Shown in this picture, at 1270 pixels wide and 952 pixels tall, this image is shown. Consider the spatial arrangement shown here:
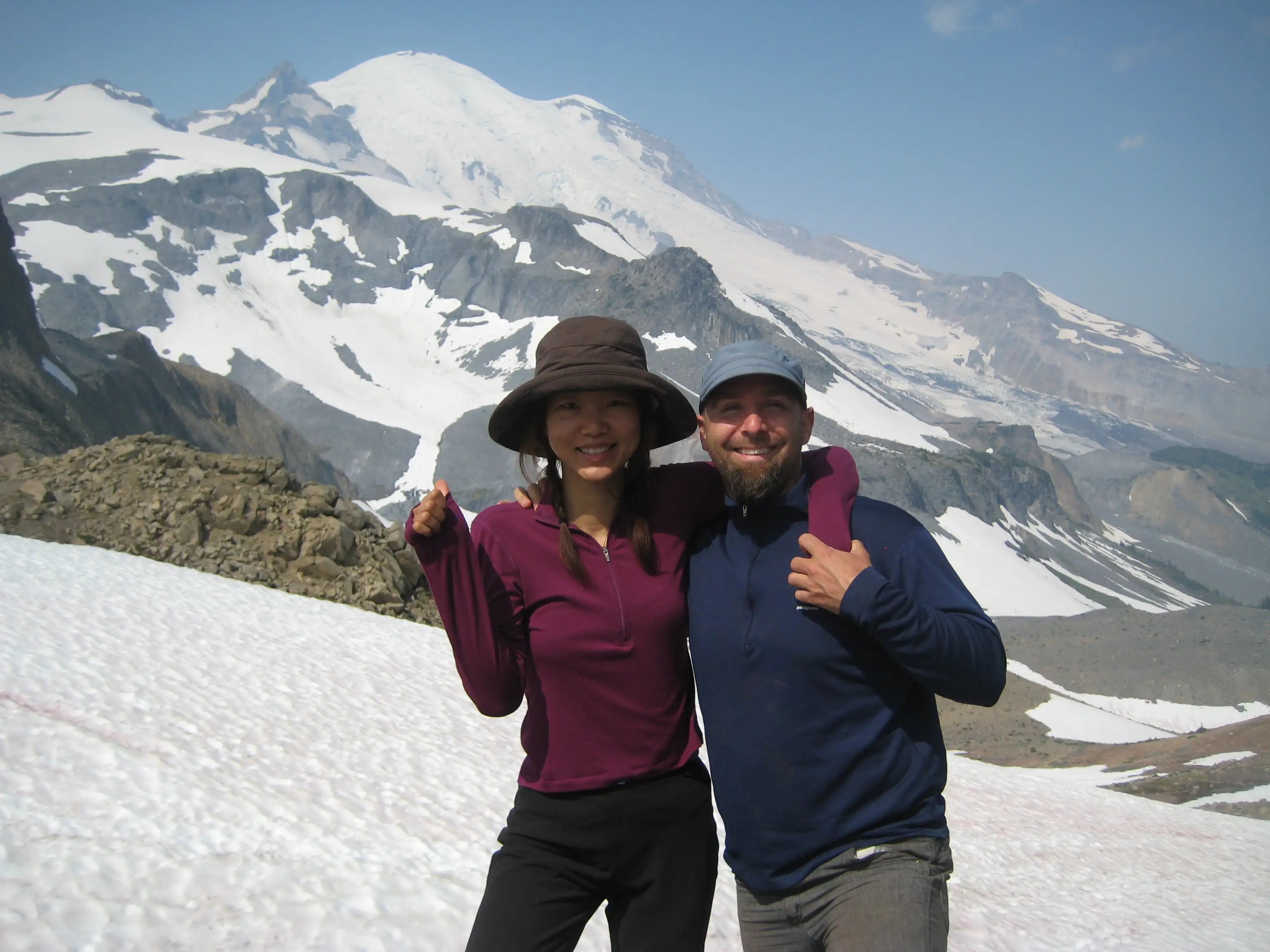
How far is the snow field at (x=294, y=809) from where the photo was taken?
551 centimetres

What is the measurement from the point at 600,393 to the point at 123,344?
247ft

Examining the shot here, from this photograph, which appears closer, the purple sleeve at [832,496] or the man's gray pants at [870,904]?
the man's gray pants at [870,904]

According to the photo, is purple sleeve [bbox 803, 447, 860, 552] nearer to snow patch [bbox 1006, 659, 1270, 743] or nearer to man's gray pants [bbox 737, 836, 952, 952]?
man's gray pants [bbox 737, 836, 952, 952]

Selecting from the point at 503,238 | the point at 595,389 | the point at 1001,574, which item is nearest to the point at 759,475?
the point at 595,389

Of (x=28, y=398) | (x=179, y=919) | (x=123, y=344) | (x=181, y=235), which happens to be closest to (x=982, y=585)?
(x=123, y=344)

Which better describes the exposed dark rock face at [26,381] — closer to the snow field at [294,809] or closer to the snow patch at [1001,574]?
the snow field at [294,809]

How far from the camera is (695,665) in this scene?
3.19 meters

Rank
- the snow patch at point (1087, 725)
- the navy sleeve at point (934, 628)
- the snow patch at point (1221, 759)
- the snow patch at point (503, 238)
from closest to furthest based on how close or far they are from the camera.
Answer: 1. the navy sleeve at point (934, 628)
2. the snow patch at point (1221, 759)
3. the snow patch at point (1087, 725)
4. the snow patch at point (503, 238)

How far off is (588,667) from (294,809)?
5.42 metres

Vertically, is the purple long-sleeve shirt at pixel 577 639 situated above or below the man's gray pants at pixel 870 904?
above

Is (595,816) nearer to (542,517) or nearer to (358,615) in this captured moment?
(542,517)

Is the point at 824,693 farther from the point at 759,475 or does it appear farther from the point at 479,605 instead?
the point at 479,605

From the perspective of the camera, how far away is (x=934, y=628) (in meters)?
2.82

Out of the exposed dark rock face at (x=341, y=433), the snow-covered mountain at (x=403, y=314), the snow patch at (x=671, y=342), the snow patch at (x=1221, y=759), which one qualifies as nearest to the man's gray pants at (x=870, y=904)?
the snow patch at (x=1221, y=759)
